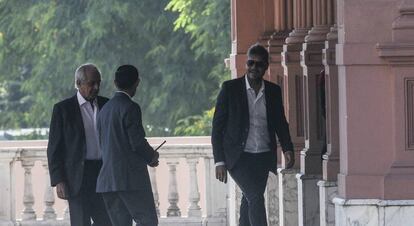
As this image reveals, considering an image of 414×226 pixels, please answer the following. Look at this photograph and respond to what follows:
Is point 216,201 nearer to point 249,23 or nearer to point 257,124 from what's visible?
point 249,23

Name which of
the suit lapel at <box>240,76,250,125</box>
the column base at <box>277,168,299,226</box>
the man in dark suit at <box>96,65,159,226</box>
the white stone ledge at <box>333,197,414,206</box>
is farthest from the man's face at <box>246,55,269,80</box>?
the column base at <box>277,168,299,226</box>

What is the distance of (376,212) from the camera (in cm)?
1368

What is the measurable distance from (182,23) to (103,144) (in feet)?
90.4

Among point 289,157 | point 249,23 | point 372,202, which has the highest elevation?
point 249,23

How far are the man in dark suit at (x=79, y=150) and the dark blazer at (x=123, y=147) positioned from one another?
0.45 meters

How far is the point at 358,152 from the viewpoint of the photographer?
13844 mm

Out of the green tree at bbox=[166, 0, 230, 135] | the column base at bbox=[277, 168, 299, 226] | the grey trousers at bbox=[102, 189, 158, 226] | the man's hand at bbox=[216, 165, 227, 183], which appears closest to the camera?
the grey trousers at bbox=[102, 189, 158, 226]

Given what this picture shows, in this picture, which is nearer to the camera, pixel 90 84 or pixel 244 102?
pixel 90 84

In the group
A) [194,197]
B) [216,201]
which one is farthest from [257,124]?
[216,201]

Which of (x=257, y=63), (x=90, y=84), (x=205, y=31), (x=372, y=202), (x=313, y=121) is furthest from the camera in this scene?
(x=205, y=31)

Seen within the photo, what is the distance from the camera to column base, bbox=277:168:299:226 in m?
18.4

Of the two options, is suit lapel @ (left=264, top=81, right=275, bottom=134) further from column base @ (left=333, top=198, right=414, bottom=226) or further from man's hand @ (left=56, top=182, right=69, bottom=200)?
column base @ (left=333, top=198, right=414, bottom=226)

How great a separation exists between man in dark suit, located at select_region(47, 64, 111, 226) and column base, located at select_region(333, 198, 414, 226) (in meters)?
2.28

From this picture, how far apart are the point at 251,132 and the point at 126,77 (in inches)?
65.4
